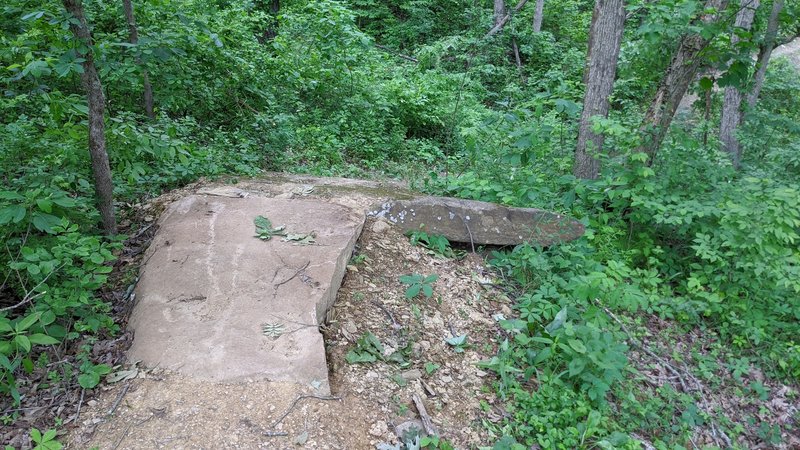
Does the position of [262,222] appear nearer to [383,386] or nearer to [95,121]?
[95,121]

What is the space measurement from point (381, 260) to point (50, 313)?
2461 millimetres

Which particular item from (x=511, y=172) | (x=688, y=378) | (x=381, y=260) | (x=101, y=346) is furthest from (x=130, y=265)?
(x=688, y=378)

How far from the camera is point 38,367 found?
310 cm

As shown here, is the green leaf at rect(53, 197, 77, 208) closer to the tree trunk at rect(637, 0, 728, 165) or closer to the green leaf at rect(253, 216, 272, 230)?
the green leaf at rect(253, 216, 272, 230)

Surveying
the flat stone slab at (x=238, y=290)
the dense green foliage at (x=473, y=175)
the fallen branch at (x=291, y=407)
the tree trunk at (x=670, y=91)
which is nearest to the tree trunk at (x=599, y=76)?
the dense green foliage at (x=473, y=175)

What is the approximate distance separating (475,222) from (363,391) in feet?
7.64

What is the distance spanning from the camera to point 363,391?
3293mm

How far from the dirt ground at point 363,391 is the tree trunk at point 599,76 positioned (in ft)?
7.60

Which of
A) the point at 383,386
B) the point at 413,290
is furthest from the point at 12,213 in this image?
the point at 413,290

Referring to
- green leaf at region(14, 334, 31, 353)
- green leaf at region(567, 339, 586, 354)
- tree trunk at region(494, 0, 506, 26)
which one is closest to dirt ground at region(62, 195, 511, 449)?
green leaf at region(14, 334, 31, 353)

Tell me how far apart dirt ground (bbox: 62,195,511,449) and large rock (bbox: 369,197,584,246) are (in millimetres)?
394

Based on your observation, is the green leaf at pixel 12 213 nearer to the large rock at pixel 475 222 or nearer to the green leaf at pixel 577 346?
the large rock at pixel 475 222

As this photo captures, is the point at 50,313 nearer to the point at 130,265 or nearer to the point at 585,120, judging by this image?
the point at 130,265

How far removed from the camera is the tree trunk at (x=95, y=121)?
369 cm
